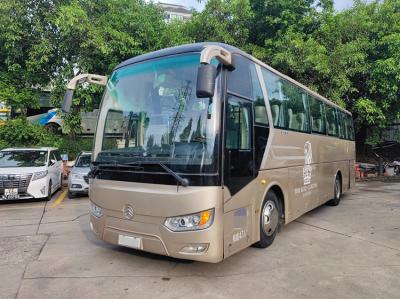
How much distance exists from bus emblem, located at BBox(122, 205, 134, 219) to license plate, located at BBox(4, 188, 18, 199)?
684 cm

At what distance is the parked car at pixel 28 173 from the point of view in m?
10.0

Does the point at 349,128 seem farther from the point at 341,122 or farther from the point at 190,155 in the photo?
the point at 190,155

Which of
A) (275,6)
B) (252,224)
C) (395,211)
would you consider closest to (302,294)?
(252,224)

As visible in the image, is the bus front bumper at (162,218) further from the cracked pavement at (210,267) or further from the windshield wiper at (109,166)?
the cracked pavement at (210,267)

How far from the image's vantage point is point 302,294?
4.06 m

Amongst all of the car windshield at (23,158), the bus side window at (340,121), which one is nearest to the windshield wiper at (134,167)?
the car windshield at (23,158)

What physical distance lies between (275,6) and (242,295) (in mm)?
15106

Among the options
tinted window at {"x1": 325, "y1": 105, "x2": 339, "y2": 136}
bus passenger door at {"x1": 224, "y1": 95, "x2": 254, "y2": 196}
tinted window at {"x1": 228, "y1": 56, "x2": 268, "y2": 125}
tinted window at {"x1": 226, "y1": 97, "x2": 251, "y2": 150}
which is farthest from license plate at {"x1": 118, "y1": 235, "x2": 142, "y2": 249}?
tinted window at {"x1": 325, "y1": 105, "x2": 339, "y2": 136}

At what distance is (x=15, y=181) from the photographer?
10039 millimetres

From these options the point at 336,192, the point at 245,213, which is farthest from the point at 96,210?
the point at 336,192

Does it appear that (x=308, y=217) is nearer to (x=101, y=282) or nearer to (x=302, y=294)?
(x=302, y=294)

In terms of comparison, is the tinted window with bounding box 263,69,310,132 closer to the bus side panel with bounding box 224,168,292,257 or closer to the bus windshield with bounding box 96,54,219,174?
the bus side panel with bounding box 224,168,292,257

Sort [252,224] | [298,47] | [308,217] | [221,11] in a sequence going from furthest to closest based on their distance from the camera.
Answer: [221,11] → [298,47] → [308,217] → [252,224]

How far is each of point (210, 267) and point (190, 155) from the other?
1712 mm
